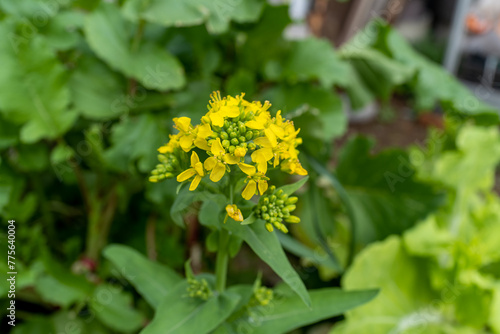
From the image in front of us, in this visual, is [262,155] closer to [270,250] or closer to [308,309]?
[270,250]

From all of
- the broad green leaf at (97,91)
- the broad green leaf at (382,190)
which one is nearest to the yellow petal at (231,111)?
the broad green leaf at (97,91)

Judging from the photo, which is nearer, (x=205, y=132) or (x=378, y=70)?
(x=205, y=132)

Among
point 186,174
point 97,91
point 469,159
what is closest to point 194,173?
point 186,174

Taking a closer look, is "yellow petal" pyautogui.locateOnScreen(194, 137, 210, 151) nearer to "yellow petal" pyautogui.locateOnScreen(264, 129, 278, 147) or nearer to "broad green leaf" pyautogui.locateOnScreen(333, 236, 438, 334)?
"yellow petal" pyautogui.locateOnScreen(264, 129, 278, 147)

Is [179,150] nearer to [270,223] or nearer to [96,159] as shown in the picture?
[270,223]

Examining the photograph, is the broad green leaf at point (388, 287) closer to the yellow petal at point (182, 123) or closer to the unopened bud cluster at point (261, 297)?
the unopened bud cluster at point (261, 297)
